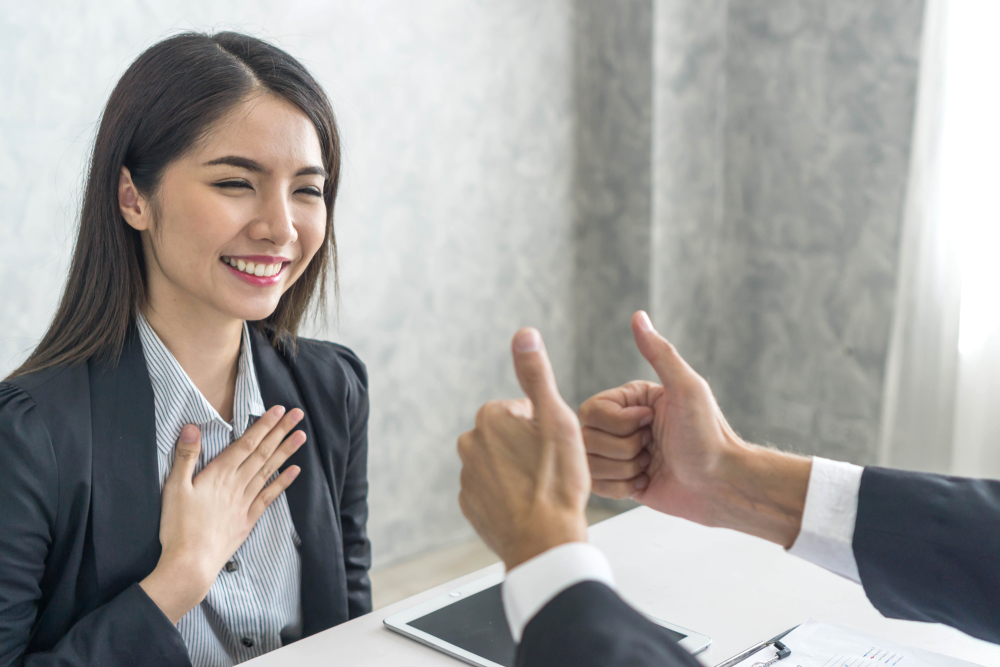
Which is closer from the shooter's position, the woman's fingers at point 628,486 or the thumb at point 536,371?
the thumb at point 536,371

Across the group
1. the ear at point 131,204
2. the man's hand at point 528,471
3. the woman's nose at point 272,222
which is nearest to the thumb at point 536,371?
the man's hand at point 528,471

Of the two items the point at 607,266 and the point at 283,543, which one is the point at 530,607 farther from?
the point at 607,266

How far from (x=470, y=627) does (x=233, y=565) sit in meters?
0.39

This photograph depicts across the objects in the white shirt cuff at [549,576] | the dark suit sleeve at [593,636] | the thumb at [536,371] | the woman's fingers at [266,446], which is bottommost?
the woman's fingers at [266,446]

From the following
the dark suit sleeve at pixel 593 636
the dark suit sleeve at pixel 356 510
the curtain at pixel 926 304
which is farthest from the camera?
the curtain at pixel 926 304

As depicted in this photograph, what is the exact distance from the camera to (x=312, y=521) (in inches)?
52.4

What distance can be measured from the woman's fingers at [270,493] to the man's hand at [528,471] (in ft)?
1.79

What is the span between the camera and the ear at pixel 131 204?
4.10 feet

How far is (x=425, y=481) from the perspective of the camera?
295 cm

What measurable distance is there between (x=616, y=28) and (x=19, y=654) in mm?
2704

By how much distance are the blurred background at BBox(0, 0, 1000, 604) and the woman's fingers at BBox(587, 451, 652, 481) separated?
4.78 ft

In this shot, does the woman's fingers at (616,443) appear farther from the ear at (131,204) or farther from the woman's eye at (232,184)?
the ear at (131,204)

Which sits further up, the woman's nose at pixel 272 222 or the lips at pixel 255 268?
the woman's nose at pixel 272 222

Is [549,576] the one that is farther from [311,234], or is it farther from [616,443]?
[311,234]
